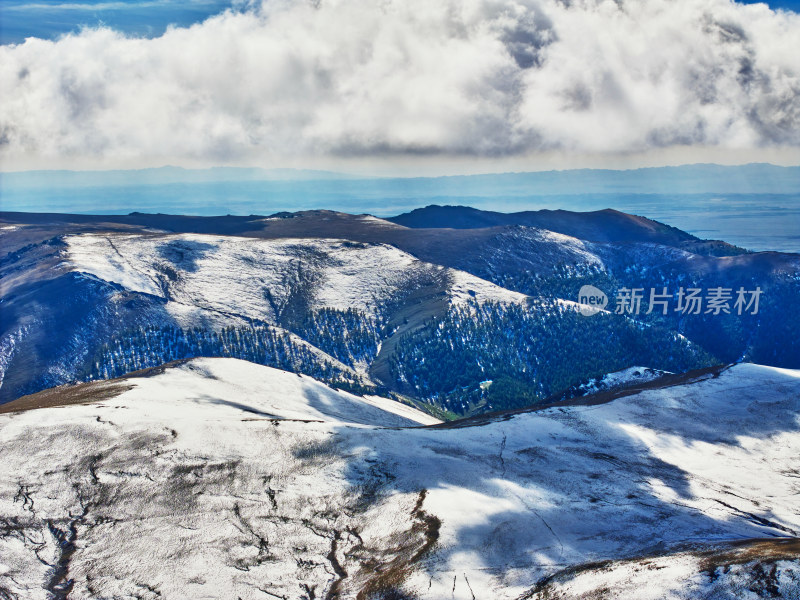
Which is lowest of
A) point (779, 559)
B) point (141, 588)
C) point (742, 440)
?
point (742, 440)

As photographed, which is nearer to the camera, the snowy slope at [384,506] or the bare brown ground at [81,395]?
the snowy slope at [384,506]

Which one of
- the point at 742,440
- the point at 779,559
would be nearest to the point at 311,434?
the point at 779,559

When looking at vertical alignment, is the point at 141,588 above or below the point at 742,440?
above

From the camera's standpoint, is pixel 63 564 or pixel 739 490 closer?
pixel 63 564

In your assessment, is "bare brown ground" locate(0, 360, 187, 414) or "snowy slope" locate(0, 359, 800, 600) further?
"bare brown ground" locate(0, 360, 187, 414)

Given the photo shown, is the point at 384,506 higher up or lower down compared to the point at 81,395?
higher up

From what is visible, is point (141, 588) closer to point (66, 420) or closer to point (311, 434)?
point (311, 434)

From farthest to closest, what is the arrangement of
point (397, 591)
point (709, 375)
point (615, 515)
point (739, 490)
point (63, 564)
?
point (709, 375)
point (739, 490)
point (615, 515)
point (63, 564)
point (397, 591)

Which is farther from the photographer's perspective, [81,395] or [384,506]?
[81,395]
